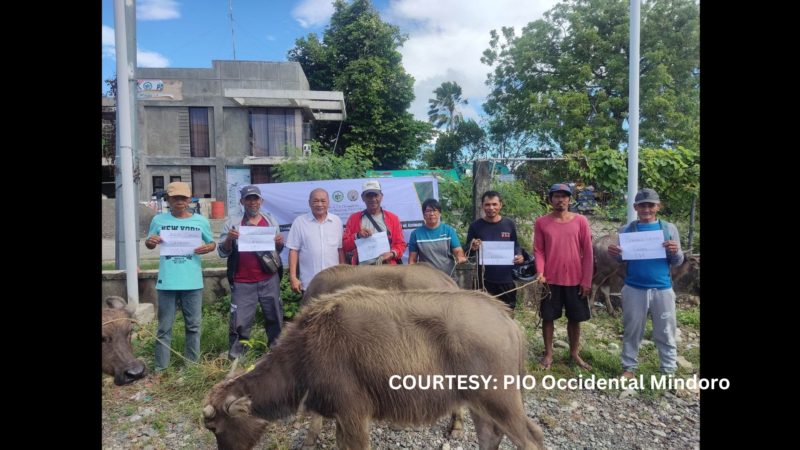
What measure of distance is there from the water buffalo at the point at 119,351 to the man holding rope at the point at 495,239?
3733 mm

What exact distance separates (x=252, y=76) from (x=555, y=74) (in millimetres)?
16700

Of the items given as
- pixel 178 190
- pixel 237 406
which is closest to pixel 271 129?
A: pixel 178 190

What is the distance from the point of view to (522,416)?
3.18 metres

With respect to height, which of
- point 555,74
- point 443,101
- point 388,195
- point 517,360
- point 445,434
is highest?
point 443,101

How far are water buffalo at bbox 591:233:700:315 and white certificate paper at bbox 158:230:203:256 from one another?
20.3 feet

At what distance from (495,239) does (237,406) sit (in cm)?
332

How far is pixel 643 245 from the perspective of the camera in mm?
4617

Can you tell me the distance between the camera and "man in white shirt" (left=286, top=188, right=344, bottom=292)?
5113 millimetres

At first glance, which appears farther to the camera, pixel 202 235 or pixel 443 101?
pixel 443 101

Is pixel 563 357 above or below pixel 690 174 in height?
below

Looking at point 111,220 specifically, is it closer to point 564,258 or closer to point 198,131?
point 198,131

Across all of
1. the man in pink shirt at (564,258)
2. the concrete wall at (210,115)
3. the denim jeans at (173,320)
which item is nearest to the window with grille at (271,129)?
the concrete wall at (210,115)

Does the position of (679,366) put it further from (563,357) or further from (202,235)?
(202,235)

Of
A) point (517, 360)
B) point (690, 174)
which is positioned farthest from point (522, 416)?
point (690, 174)
